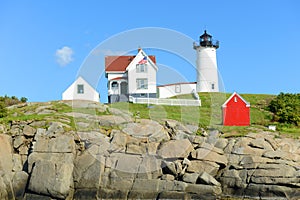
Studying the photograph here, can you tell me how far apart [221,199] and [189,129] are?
7421 mm

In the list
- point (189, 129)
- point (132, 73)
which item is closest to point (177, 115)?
point (189, 129)

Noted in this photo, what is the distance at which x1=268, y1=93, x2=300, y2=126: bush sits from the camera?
31.2m

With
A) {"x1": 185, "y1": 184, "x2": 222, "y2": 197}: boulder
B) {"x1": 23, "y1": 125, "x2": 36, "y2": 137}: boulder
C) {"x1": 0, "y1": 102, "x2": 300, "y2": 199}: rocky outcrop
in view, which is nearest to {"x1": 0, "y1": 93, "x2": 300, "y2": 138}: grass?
{"x1": 23, "y1": 125, "x2": 36, "y2": 137}: boulder

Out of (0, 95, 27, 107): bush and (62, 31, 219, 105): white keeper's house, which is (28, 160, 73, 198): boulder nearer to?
(62, 31, 219, 105): white keeper's house

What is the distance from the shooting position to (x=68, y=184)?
63.7 ft

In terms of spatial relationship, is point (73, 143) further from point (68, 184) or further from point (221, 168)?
point (221, 168)

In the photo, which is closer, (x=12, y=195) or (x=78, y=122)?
(x=12, y=195)

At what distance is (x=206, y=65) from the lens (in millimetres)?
46031

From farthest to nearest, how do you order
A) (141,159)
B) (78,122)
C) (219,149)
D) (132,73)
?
(132,73), (78,122), (219,149), (141,159)

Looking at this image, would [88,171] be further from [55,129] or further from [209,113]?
[209,113]

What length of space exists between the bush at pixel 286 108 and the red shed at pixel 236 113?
110 inches

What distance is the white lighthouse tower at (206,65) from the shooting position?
44.9 m

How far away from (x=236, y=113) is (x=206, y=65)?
15.9 metres

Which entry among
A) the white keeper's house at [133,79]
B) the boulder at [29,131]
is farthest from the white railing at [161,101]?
the boulder at [29,131]
